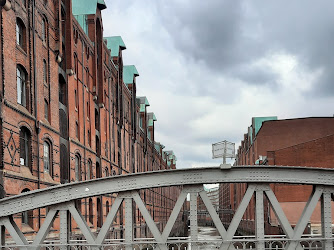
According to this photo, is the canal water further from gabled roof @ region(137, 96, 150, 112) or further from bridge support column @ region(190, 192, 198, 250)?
gabled roof @ region(137, 96, 150, 112)

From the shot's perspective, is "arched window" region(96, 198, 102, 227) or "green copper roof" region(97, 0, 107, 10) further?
"green copper roof" region(97, 0, 107, 10)

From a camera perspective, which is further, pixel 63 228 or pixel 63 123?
pixel 63 123

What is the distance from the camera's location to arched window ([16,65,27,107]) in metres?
15.8

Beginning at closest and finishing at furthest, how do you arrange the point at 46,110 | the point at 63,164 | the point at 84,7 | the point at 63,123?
1. the point at 46,110
2. the point at 63,164
3. the point at 63,123
4. the point at 84,7

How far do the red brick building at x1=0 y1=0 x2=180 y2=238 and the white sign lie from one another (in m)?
7.89

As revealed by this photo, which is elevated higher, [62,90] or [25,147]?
[62,90]

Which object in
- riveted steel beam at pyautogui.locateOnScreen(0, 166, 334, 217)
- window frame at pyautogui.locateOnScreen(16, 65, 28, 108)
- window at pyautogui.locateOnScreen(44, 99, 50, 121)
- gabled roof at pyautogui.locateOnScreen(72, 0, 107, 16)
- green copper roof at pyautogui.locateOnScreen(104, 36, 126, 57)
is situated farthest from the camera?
green copper roof at pyautogui.locateOnScreen(104, 36, 126, 57)

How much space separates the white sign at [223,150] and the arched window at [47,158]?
1085cm

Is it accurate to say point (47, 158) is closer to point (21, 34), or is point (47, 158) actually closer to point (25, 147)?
point (25, 147)

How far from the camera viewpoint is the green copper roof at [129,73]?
143 ft

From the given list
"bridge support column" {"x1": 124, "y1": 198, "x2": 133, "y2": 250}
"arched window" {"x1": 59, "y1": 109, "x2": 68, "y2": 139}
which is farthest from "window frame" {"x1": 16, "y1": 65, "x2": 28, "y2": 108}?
"bridge support column" {"x1": 124, "y1": 198, "x2": 133, "y2": 250}

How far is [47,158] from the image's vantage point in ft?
59.8

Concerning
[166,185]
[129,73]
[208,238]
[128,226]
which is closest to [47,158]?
[128,226]

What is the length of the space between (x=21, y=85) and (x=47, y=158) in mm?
3570
